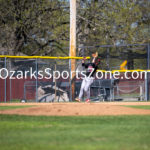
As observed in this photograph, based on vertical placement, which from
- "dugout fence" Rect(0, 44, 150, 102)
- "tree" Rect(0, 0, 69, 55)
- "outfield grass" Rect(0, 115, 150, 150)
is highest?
"tree" Rect(0, 0, 69, 55)

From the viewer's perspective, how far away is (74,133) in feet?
24.3

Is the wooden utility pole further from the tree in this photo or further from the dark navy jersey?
the tree

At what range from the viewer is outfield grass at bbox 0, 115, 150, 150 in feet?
20.3

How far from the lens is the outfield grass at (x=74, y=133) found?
6184 mm

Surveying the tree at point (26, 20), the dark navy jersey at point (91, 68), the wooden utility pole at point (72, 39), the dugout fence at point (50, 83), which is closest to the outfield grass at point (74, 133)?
the dark navy jersey at point (91, 68)

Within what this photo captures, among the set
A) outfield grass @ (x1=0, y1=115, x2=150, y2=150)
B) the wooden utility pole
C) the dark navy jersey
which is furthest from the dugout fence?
outfield grass @ (x1=0, y1=115, x2=150, y2=150)

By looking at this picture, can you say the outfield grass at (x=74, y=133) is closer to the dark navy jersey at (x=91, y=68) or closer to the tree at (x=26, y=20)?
the dark navy jersey at (x=91, y=68)

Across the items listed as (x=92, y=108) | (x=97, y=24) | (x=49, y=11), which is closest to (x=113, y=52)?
(x=97, y=24)

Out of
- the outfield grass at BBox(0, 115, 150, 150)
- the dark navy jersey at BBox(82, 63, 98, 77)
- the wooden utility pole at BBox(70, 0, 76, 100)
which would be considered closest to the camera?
the outfield grass at BBox(0, 115, 150, 150)

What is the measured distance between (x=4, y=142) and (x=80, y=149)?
5.03 feet

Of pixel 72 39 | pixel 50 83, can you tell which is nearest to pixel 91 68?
pixel 50 83

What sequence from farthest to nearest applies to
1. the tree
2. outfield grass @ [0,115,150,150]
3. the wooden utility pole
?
the tree < the wooden utility pole < outfield grass @ [0,115,150,150]

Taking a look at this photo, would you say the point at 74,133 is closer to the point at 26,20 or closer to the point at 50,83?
the point at 50,83

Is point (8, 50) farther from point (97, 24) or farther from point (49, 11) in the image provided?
point (97, 24)
